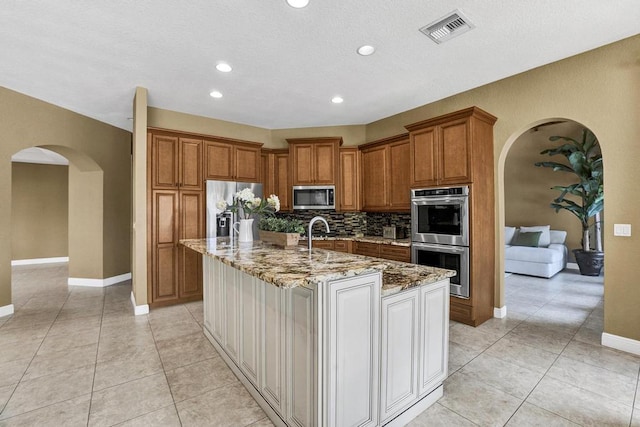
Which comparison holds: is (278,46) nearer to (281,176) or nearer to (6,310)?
(281,176)

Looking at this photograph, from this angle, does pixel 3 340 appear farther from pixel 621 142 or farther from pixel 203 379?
pixel 621 142

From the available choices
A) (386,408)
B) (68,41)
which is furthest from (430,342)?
(68,41)

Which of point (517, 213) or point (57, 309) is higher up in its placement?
point (517, 213)

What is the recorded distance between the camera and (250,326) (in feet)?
7.09

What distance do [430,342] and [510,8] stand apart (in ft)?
8.39

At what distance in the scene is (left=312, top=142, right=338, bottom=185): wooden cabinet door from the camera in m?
5.04

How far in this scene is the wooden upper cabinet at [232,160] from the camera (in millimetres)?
4465

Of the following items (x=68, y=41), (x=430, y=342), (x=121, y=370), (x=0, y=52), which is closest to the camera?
(x=430, y=342)

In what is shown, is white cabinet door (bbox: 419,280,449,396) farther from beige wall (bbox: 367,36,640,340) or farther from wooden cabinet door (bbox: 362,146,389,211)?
wooden cabinet door (bbox: 362,146,389,211)

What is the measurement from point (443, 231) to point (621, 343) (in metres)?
1.84

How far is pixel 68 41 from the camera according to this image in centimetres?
271

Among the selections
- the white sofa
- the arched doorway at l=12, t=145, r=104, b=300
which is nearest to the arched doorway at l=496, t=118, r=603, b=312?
the white sofa

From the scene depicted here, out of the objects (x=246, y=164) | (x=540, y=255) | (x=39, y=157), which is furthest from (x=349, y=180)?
(x=39, y=157)

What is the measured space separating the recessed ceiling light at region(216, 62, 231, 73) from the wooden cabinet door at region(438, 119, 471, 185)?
2.52 metres
